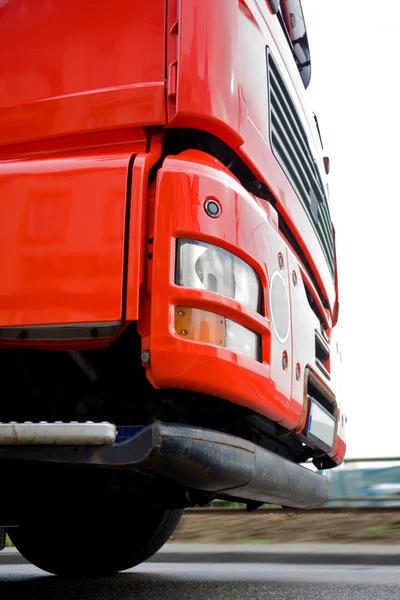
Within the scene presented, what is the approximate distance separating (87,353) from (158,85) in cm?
79

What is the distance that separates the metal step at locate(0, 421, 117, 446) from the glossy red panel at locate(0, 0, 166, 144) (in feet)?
2.72

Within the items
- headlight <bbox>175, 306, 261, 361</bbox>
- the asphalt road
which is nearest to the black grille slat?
headlight <bbox>175, 306, 261, 361</bbox>

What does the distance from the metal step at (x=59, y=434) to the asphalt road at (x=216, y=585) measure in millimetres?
1371

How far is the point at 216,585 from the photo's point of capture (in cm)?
321

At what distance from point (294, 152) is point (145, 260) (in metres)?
1.06

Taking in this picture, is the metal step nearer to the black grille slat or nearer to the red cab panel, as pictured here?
the red cab panel

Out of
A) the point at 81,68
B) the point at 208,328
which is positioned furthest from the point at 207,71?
the point at 208,328

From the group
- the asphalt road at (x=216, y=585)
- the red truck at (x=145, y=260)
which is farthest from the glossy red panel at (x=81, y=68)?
the asphalt road at (x=216, y=585)

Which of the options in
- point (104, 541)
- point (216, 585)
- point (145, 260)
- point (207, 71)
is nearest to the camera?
point (145, 260)

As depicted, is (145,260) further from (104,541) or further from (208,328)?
(104,541)

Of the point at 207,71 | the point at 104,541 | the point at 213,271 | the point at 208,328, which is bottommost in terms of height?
the point at 104,541

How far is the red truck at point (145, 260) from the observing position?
1711mm

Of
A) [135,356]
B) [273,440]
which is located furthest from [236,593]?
[135,356]

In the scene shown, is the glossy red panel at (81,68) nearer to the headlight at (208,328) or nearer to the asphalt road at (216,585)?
the headlight at (208,328)
